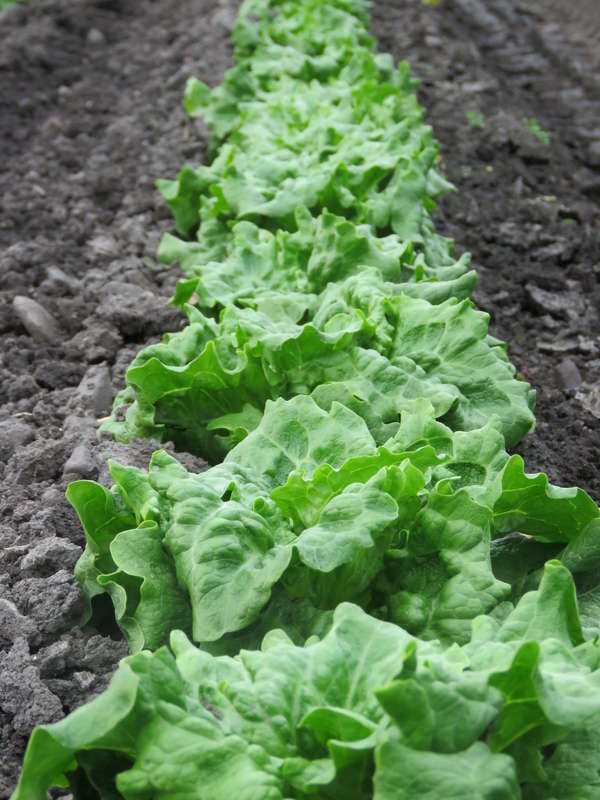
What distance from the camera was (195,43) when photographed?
315 inches

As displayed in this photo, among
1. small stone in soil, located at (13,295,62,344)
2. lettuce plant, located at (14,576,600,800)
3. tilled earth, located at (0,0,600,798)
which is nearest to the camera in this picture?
lettuce plant, located at (14,576,600,800)

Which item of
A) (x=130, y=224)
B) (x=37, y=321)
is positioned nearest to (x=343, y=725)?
(x=37, y=321)

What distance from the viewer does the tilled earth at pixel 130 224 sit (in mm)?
2623

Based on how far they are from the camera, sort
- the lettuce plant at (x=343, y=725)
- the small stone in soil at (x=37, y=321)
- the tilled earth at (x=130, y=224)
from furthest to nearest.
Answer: the small stone in soil at (x=37, y=321)
the tilled earth at (x=130, y=224)
the lettuce plant at (x=343, y=725)

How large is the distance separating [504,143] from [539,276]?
180 centimetres

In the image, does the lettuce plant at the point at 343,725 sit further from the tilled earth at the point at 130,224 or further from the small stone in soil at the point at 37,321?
the small stone in soil at the point at 37,321

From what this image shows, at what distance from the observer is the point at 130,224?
17.0ft

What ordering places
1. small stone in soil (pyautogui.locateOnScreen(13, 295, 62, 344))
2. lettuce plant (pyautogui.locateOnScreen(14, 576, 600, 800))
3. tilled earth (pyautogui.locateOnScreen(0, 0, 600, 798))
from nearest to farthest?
lettuce plant (pyautogui.locateOnScreen(14, 576, 600, 800)), tilled earth (pyautogui.locateOnScreen(0, 0, 600, 798)), small stone in soil (pyautogui.locateOnScreen(13, 295, 62, 344))

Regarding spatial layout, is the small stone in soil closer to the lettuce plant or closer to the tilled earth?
the tilled earth

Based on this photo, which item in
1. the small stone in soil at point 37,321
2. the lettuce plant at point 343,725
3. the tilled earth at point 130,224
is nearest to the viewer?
the lettuce plant at point 343,725

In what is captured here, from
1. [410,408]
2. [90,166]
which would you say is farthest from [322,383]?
[90,166]

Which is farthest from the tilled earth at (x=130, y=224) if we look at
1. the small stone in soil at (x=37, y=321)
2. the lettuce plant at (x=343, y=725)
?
the lettuce plant at (x=343, y=725)

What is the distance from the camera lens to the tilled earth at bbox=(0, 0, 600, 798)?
2.62 meters

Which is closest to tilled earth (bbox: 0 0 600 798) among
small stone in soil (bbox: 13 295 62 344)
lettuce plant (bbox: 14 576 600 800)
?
small stone in soil (bbox: 13 295 62 344)
